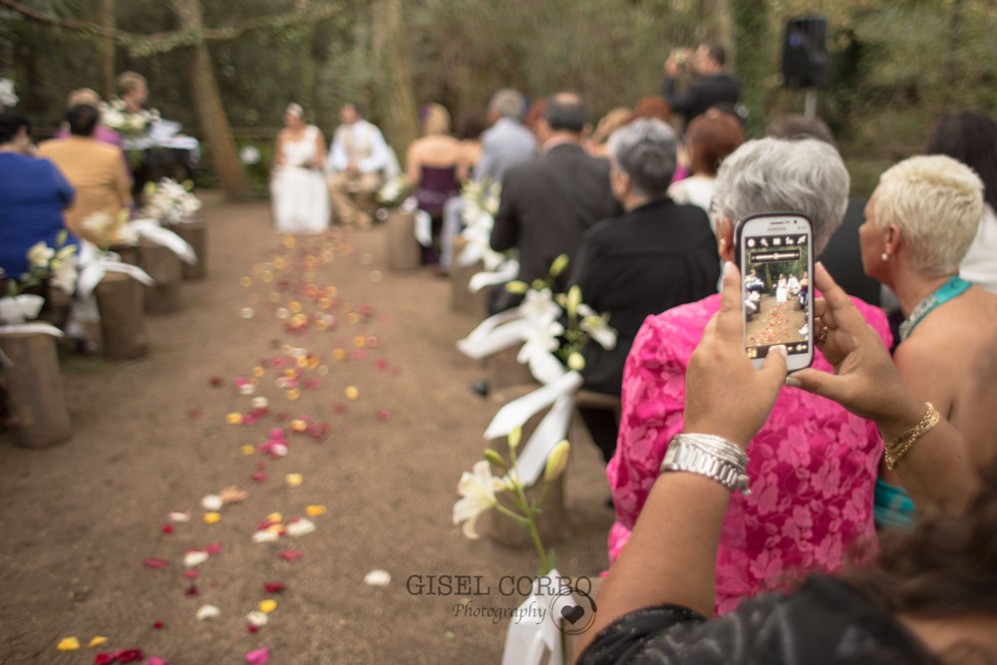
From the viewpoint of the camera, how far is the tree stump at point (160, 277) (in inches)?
263

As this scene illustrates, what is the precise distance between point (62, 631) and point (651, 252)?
245cm

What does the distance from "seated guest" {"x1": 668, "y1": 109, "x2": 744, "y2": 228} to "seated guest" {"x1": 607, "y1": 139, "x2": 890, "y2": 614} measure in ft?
6.95

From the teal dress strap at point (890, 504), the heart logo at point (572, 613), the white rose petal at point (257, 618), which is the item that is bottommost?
the white rose petal at point (257, 618)

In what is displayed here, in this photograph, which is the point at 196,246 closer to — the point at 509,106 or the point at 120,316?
the point at 120,316

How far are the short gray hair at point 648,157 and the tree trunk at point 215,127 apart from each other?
38.8ft

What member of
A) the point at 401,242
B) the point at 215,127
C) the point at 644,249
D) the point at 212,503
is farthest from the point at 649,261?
the point at 215,127

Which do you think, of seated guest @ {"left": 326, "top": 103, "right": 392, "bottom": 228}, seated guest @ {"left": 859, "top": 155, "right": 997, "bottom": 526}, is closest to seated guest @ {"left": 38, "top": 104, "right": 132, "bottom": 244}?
seated guest @ {"left": 859, "top": 155, "right": 997, "bottom": 526}

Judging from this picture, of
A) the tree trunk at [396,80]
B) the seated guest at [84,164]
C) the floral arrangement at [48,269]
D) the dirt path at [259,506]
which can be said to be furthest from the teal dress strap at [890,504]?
the tree trunk at [396,80]

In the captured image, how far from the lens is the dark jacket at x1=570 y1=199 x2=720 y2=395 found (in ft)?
10.1

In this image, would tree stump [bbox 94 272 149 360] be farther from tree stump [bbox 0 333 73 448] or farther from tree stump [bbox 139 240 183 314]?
tree stump [bbox 0 333 73 448]

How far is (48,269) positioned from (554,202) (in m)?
3.06

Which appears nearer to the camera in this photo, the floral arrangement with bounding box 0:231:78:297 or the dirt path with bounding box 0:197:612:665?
the dirt path with bounding box 0:197:612:665

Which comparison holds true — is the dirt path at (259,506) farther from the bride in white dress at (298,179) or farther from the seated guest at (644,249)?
the bride in white dress at (298,179)

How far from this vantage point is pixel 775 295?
134 cm
